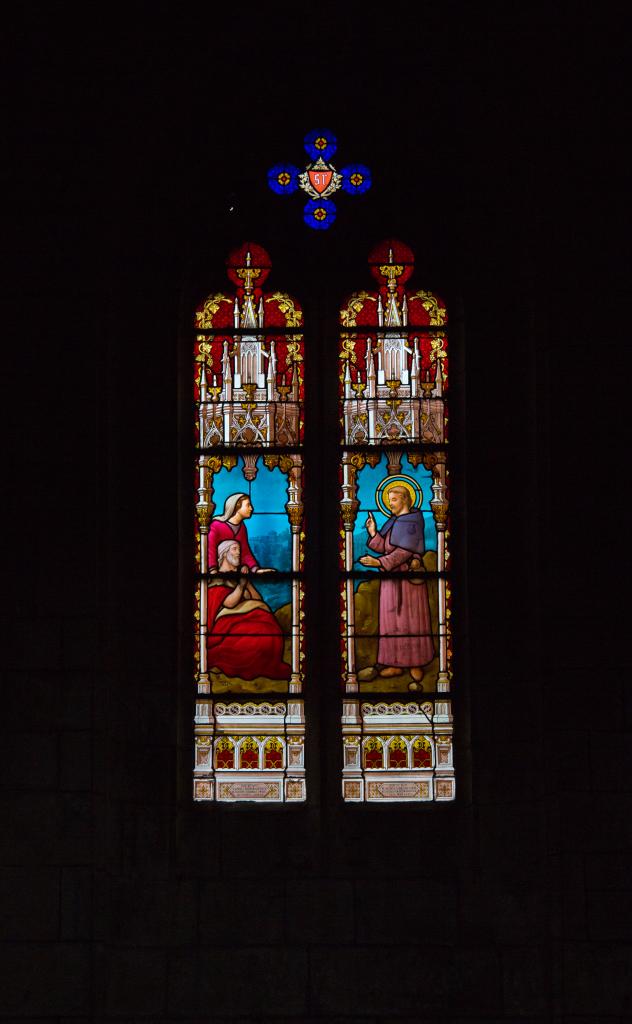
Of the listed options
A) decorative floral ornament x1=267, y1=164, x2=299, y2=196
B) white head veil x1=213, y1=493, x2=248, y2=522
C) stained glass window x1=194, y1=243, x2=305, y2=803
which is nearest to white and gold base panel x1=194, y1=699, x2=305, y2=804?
stained glass window x1=194, y1=243, x2=305, y2=803

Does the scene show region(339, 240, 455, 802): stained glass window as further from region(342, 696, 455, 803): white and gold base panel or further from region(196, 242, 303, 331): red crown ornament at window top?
region(196, 242, 303, 331): red crown ornament at window top

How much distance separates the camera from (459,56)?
26.5ft

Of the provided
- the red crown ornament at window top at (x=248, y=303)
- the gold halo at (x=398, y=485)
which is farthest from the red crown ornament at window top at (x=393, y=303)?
the gold halo at (x=398, y=485)

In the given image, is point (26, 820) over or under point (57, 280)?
under

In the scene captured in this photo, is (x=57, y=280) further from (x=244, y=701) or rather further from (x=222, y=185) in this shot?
(x=244, y=701)

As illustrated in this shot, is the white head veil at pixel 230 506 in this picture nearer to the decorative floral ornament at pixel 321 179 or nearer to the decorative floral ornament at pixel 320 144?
the decorative floral ornament at pixel 321 179

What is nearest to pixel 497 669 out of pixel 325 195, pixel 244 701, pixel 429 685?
pixel 429 685

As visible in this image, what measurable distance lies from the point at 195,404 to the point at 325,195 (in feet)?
4.16

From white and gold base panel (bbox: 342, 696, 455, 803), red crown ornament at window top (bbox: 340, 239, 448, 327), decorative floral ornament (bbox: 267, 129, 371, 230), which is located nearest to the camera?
white and gold base panel (bbox: 342, 696, 455, 803)

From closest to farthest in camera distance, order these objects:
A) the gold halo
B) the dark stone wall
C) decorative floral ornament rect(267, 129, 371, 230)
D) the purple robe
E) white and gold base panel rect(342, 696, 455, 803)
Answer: the dark stone wall, white and gold base panel rect(342, 696, 455, 803), the purple robe, the gold halo, decorative floral ornament rect(267, 129, 371, 230)

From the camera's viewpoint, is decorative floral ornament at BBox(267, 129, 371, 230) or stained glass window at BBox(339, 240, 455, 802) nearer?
stained glass window at BBox(339, 240, 455, 802)

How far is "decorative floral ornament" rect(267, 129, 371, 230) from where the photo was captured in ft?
27.4

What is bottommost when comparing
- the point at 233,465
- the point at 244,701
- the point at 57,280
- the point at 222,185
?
the point at 244,701

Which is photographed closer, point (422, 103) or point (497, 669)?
point (497, 669)
